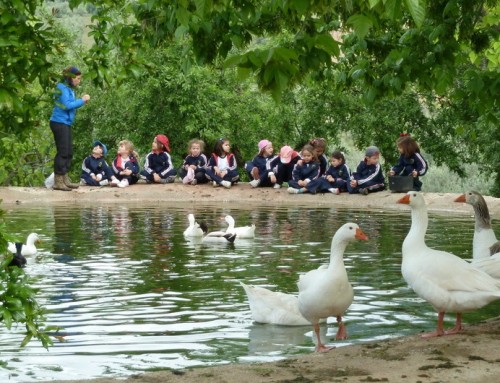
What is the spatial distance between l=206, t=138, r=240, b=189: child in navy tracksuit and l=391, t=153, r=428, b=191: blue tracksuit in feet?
A: 13.5

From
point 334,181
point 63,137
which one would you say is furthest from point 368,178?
point 63,137

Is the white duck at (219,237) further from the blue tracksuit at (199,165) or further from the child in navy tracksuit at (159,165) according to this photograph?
the child in navy tracksuit at (159,165)

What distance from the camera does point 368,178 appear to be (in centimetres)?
2470

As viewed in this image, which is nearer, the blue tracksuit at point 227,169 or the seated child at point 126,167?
the blue tracksuit at point 227,169

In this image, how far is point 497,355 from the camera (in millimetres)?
Result: 7957

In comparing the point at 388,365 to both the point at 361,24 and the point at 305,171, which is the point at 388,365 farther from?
the point at 305,171

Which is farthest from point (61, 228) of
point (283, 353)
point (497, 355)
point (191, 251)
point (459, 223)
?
point (497, 355)

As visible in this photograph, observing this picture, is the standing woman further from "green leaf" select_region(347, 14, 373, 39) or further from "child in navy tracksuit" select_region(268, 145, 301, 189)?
"green leaf" select_region(347, 14, 373, 39)

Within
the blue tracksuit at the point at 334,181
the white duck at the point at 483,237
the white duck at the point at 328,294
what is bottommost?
the white duck at the point at 328,294

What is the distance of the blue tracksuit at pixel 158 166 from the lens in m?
27.2

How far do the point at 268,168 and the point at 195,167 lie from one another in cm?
188

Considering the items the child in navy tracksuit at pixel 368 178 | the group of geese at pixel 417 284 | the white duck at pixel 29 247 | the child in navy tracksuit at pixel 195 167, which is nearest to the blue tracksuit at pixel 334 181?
the child in navy tracksuit at pixel 368 178

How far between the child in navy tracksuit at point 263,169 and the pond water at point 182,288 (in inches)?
224

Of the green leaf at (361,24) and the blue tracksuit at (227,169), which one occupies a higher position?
the green leaf at (361,24)
